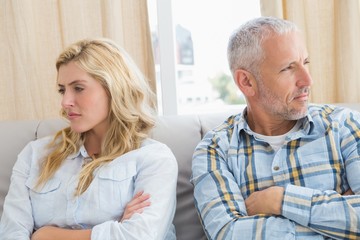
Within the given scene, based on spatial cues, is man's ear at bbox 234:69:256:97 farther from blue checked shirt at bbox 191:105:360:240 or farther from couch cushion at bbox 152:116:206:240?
couch cushion at bbox 152:116:206:240

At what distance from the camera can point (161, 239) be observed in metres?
1.40

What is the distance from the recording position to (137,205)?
1.38 m

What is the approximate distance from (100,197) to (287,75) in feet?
2.38

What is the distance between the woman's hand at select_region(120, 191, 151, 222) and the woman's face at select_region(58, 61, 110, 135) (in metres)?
0.33

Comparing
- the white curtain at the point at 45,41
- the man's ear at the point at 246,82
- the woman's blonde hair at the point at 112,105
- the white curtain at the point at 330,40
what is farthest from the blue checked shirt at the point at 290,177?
the white curtain at the point at 45,41

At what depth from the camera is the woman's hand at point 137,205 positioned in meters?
1.37

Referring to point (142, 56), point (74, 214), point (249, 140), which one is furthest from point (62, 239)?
point (142, 56)

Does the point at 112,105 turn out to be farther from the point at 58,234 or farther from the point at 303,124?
the point at 303,124

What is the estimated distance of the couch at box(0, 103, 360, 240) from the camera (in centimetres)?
168

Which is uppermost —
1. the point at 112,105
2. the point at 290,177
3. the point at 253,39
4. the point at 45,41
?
the point at 45,41

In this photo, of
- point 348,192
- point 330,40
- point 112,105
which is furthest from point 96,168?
point 330,40

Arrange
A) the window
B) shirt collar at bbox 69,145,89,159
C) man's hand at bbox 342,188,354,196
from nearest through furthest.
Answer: man's hand at bbox 342,188,354,196 → shirt collar at bbox 69,145,89,159 → the window

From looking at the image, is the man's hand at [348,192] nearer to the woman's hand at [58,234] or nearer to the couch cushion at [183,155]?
the couch cushion at [183,155]

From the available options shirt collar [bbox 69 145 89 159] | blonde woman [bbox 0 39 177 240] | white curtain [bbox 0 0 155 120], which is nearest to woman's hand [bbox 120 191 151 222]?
blonde woman [bbox 0 39 177 240]
